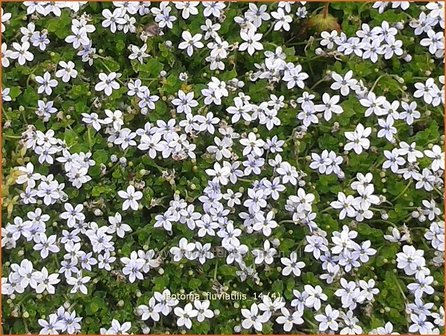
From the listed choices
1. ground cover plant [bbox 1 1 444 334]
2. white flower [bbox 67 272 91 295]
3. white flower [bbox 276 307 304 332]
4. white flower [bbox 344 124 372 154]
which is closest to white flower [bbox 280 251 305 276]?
ground cover plant [bbox 1 1 444 334]

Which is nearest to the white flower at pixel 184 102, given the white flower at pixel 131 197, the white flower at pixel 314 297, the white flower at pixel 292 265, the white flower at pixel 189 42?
the white flower at pixel 189 42

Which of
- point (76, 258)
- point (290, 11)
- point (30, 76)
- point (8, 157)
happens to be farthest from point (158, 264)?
point (290, 11)

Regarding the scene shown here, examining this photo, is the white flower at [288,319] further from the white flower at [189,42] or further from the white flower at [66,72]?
the white flower at [66,72]

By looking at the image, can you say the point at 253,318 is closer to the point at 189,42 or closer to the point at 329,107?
the point at 329,107

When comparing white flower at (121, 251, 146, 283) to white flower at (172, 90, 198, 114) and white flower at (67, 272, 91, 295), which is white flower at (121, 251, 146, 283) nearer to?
white flower at (67, 272, 91, 295)

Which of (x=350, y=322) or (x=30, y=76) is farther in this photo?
(x=30, y=76)

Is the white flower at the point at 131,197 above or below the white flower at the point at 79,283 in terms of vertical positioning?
above

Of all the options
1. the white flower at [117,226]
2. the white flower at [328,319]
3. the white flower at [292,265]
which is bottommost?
the white flower at [328,319]

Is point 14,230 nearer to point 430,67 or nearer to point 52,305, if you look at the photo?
point 52,305
